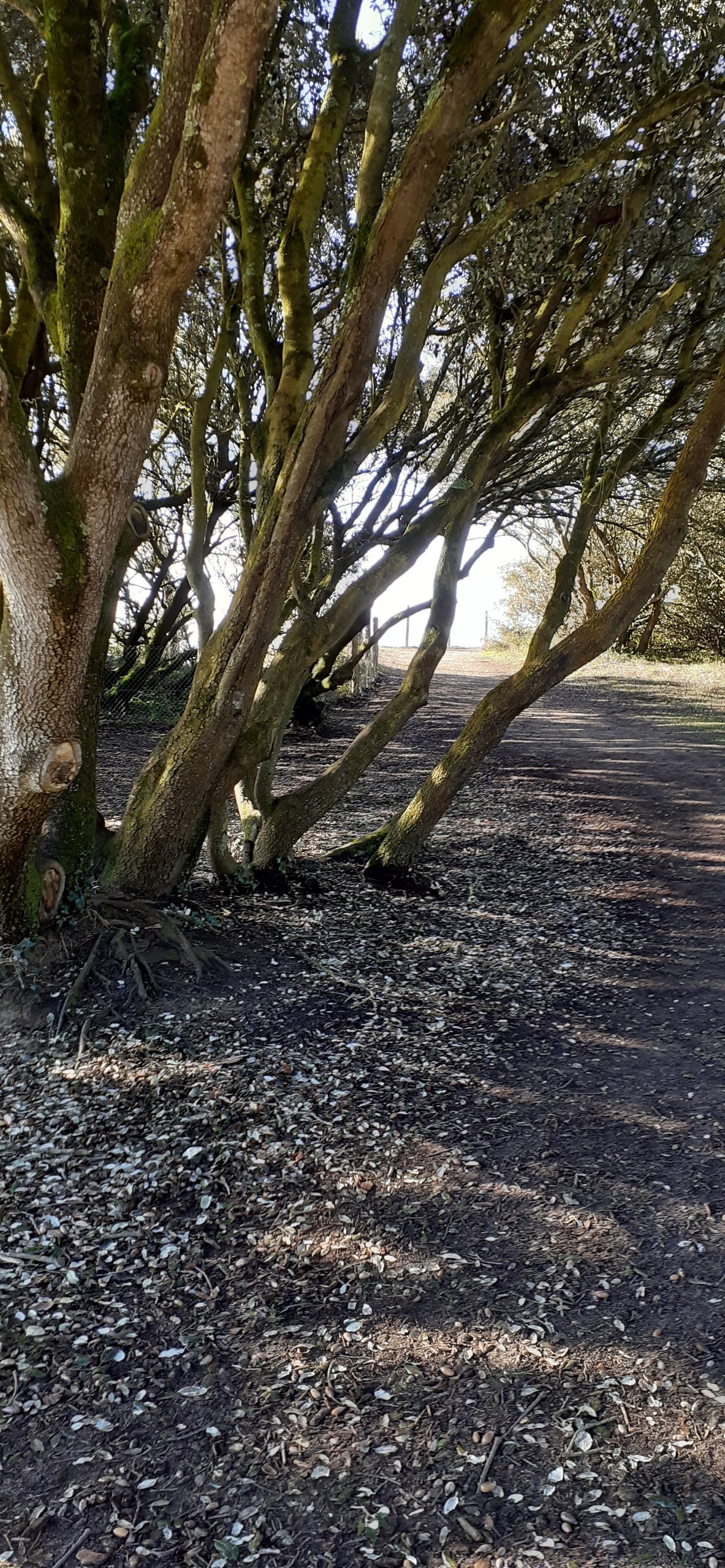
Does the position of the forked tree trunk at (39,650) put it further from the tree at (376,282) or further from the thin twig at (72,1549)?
the thin twig at (72,1549)

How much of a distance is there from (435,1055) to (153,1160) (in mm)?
1476

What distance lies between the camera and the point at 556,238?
254 inches

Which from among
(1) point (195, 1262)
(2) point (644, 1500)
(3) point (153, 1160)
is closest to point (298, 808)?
(3) point (153, 1160)

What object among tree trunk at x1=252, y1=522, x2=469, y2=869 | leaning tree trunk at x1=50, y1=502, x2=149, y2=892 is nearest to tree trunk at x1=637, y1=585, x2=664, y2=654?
tree trunk at x1=252, y1=522, x2=469, y2=869

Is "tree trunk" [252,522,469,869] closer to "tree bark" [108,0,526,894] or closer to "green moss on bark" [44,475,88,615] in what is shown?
"tree bark" [108,0,526,894]

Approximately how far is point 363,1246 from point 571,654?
15.0ft

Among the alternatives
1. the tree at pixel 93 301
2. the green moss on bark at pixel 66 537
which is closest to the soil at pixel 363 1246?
the tree at pixel 93 301

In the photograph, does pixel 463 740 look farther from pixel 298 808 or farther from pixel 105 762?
pixel 105 762

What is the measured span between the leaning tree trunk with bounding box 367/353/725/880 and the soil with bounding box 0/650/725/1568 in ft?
3.40

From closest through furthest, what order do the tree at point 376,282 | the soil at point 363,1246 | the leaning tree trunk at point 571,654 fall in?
the soil at point 363,1246 < the tree at point 376,282 < the leaning tree trunk at point 571,654

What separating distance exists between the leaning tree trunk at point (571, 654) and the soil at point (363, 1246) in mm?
1038

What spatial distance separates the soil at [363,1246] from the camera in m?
2.24

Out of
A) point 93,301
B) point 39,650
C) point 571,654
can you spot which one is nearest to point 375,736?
point 571,654

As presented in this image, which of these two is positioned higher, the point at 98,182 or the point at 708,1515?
the point at 98,182
